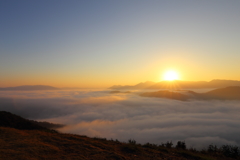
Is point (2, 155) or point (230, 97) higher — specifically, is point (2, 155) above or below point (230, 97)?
above

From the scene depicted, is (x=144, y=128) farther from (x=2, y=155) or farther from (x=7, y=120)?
(x=2, y=155)

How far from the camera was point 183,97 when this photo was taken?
416ft

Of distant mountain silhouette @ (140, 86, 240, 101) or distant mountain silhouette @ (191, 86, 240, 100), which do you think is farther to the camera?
distant mountain silhouette @ (140, 86, 240, 101)

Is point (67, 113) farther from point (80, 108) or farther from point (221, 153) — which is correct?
point (221, 153)

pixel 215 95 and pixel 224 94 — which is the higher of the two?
pixel 224 94

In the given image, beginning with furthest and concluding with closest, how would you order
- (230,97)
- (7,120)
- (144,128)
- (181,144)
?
(230,97)
(144,128)
(7,120)
(181,144)

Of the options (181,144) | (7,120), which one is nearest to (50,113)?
(7,120)

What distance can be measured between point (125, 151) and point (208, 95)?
142 m

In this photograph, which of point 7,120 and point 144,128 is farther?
point 144,128

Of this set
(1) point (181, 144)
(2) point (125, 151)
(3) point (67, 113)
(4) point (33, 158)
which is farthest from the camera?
(3) point (67, 113)

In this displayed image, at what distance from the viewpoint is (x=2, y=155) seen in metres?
6.01

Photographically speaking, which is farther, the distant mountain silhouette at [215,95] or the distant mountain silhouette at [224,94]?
A: the distant mountain silhouette at [215,95]

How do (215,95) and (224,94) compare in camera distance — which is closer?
(224,94)

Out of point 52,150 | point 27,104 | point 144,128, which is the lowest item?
point 144,128
